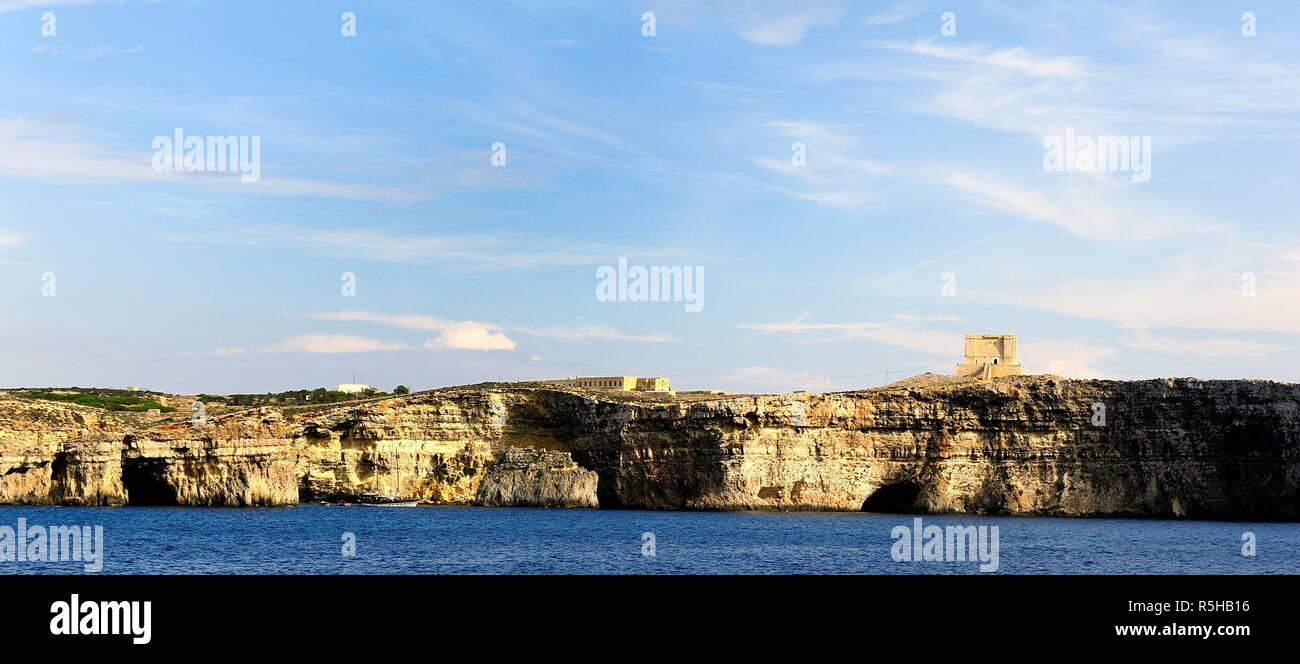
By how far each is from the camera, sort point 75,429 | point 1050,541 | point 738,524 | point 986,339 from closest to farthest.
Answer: point 1050,541 < point 738,524 < point 75,429 < point 986,339

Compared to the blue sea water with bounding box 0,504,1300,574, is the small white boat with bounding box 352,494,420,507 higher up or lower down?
lower down

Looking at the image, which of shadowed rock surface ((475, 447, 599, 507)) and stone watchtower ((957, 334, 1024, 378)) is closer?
shadowed rock surface ((475, 447, 599, 507))

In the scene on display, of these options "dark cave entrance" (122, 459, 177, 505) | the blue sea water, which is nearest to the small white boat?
the blue sea water

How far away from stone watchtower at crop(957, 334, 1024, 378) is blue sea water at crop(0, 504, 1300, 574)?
26.6m

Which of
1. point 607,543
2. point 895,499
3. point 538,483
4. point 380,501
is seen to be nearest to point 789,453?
point 895,499

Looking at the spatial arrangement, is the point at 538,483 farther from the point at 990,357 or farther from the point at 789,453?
the point at 990,357

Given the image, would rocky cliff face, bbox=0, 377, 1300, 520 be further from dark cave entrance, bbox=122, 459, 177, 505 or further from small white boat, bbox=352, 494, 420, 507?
small white boat, bbox=352, 494, 420, 507

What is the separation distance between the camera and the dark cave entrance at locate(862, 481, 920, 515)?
281 ft

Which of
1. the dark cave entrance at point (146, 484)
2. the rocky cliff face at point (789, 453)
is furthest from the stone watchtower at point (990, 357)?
the dark cave entrance at point (146, 484)

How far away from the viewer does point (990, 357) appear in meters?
105
